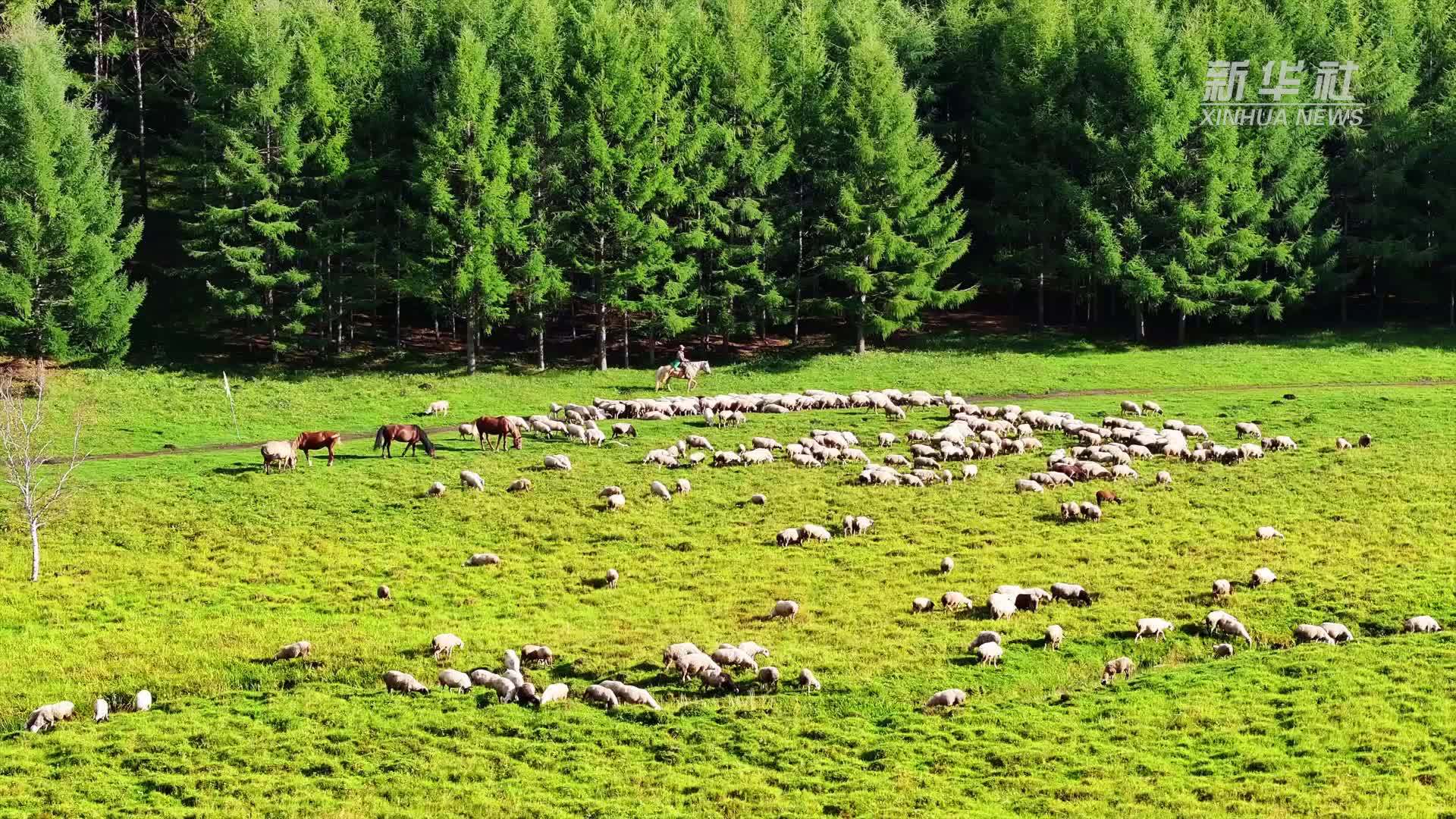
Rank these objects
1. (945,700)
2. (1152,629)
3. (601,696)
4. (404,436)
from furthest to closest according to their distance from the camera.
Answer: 1. (404,436)
2. (1152,629)
3. (601,696)
4. (945,700)

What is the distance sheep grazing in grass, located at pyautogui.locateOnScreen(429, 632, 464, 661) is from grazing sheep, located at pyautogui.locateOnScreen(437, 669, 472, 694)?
4.63 feet

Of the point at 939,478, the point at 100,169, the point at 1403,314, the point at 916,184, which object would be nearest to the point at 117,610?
the point at 939,478

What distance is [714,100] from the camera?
2613 inches

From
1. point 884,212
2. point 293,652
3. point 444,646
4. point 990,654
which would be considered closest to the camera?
point 990,654

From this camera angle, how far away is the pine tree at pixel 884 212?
63406 mm

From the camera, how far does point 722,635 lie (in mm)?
27062

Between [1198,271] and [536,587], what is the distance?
4689cm

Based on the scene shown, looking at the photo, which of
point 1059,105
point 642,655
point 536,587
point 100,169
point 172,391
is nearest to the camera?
point 642,655

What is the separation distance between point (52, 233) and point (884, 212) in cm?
3795

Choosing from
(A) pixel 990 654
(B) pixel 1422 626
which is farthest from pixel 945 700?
Answer: (B) pixel 1422 626

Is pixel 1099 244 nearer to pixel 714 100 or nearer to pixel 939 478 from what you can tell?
pixel 714 100

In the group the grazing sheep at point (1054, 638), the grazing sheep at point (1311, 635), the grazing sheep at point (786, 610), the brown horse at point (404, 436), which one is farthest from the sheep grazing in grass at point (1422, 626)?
the brown horse at point (404, 436)

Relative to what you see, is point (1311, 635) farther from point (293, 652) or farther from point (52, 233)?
point (52, 233)

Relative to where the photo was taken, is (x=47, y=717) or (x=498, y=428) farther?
(x=498, y=428)
